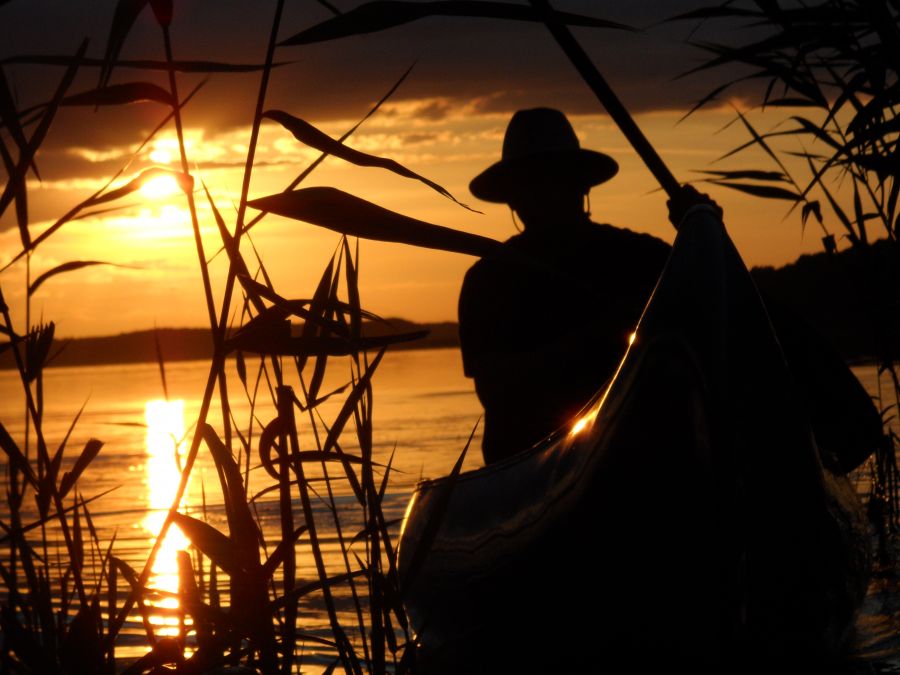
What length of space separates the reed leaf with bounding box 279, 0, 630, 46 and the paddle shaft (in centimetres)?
3

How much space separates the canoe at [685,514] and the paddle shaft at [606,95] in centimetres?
13

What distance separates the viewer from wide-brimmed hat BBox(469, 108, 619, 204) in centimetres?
446

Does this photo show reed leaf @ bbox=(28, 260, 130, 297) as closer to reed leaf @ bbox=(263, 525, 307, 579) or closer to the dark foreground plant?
the dark foreground plant

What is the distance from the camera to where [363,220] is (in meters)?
1.61

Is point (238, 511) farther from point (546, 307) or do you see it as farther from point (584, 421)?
point (546, 307)

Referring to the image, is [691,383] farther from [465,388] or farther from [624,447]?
[465,388]

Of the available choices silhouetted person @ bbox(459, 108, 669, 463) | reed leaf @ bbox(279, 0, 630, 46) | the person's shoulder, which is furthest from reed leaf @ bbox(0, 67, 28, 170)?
the person's shoulder

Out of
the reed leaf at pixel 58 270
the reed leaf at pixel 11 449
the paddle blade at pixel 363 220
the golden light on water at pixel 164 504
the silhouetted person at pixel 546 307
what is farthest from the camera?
the golden light on water at pixel 164 504

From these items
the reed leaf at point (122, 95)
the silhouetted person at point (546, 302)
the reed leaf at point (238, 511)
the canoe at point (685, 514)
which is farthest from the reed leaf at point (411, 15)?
the silhouetted person at point (546, 302)

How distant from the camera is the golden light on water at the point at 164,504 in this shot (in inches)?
155

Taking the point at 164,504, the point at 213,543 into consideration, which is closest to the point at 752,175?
the point at 213,543

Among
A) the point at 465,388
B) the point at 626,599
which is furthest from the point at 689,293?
the point at 465,388

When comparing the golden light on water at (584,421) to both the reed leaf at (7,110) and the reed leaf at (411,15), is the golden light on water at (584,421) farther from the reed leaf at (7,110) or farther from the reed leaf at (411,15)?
the reed leaf at (7,110)

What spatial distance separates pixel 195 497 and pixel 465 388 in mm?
16190
